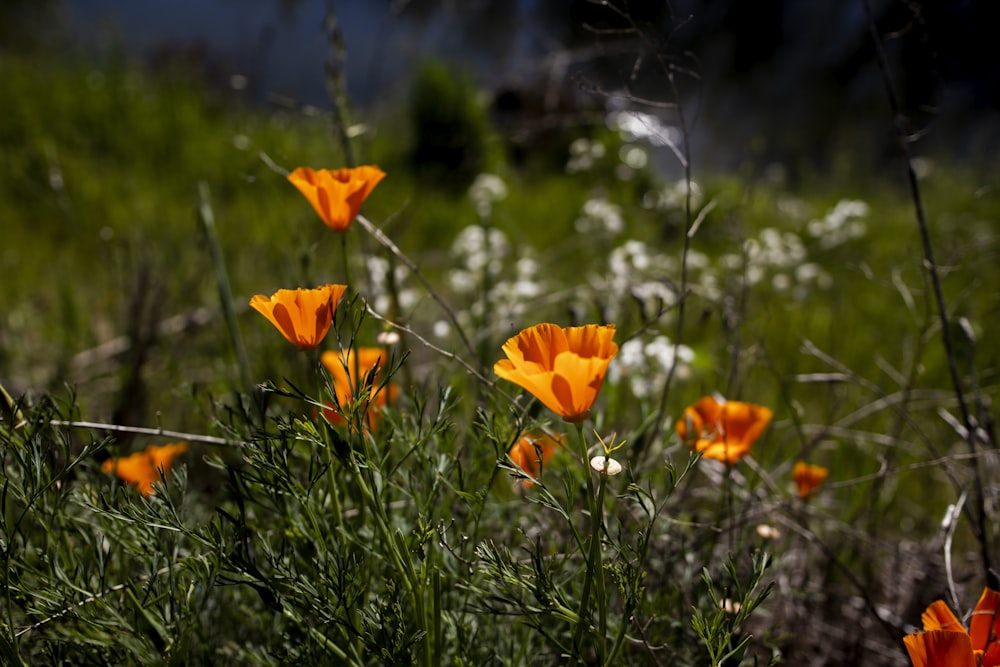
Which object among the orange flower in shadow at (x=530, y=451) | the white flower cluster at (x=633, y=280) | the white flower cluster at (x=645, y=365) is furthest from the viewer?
the white flower cluster at (x=633, y=280)

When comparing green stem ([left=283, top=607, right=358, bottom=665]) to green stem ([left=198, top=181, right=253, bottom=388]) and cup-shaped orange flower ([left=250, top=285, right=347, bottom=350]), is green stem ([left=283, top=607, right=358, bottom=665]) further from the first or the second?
green stem ([left=198, top=181, right=253, bottom=388])

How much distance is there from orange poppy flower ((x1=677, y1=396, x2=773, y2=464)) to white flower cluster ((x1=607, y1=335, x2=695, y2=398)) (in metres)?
0.26

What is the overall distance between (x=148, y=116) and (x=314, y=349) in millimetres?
3833

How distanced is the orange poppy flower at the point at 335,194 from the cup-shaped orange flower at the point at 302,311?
0.14 meters

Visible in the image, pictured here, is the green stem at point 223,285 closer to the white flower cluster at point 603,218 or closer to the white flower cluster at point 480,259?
the white flower cluster at point 480,259

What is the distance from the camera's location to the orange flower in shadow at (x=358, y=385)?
2.06 ft

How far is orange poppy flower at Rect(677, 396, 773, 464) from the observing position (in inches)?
33.6

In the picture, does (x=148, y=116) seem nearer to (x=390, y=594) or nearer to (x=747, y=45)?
(x=390, y=594)

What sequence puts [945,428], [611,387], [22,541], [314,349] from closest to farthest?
[314,349] < [22,541] < [611,387] < [945,428]

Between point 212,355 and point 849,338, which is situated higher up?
point 212,355

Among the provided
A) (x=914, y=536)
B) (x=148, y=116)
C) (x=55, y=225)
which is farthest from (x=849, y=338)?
(x=148, y=116)

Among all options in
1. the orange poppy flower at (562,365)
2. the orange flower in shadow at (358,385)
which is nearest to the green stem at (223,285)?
the orange flower in shadow at (358,385)

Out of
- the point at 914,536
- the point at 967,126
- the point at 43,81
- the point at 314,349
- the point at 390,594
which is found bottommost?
the point at 967,126

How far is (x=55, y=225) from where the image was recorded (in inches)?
112
